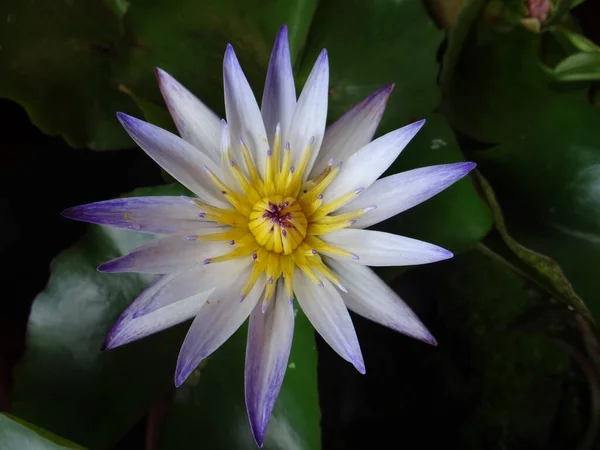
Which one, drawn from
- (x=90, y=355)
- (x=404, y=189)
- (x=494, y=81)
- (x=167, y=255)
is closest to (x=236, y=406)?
(x=90, y=355)

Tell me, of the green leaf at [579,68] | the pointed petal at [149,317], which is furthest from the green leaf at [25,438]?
the green leaf at [579,68]

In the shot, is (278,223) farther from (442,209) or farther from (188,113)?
(442,209)

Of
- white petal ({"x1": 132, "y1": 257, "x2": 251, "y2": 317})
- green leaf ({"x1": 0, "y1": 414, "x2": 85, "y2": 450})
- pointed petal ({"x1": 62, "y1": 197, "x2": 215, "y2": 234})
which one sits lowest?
green leaf ({"x1": 0, "y1": 414, "x2": 85, "y2": 450})

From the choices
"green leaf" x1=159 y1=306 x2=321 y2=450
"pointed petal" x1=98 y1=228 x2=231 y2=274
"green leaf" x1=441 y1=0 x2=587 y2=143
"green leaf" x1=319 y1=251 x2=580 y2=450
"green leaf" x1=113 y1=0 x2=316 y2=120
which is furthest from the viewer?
"green leaf" x1=319 y1=251 x2=580 y2=450

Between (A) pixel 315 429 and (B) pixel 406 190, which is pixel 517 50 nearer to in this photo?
(B) pixel 406 190

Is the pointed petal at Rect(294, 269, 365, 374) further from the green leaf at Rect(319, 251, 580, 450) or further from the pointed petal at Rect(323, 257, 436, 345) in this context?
the green leaf at Rect(319, 251, 580, 450)

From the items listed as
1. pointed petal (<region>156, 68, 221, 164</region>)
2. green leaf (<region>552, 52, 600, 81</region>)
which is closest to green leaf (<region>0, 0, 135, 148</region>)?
pointed petal (<region>156, 68, 221, 164</region>)
